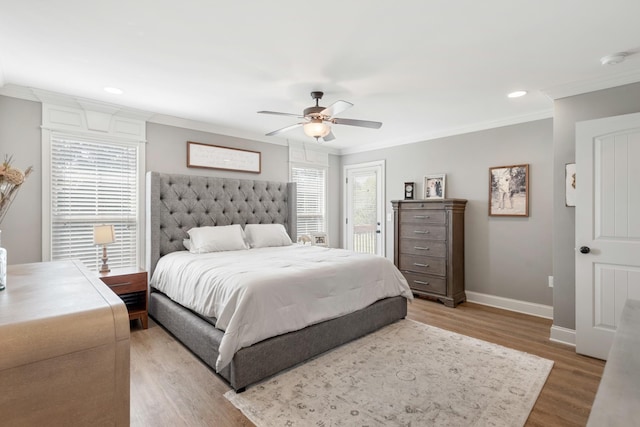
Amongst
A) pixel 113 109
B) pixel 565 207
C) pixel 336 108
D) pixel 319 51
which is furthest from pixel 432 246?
pixel 113 109

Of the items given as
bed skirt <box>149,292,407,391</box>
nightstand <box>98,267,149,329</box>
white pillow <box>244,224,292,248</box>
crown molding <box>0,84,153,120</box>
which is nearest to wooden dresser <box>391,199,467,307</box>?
bed skirt <box>149,292,407,391</box>

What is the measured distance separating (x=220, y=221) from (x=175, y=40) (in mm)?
2469

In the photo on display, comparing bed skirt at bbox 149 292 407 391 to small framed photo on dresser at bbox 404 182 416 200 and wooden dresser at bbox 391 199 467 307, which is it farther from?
small framed photo on dresser at bbox 404 182 416 200

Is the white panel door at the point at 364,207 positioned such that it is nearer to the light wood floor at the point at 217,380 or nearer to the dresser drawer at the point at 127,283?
the light wood floor at the point at 217,380

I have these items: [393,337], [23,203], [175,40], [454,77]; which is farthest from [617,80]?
[23,203]

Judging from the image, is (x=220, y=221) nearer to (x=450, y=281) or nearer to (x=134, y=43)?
(x=134, y=43)

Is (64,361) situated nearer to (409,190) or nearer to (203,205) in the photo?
(203,205)

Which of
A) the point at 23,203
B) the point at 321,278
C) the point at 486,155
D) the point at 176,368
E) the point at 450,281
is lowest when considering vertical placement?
the point at 176,368

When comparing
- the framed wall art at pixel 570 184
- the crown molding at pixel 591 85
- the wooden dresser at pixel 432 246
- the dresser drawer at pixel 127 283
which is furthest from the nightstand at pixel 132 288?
the crown molding at pixel 591 85

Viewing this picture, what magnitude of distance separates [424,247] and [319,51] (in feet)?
9.75

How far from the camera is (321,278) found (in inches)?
105

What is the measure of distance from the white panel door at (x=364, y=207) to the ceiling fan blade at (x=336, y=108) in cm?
269

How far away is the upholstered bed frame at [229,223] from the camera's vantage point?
Result: 7.39 feet

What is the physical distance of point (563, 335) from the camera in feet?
9.80
